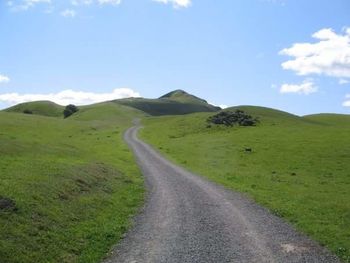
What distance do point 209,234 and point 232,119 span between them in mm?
87222

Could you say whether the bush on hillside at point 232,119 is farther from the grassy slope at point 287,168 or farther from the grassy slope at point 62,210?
the grassy slope at point 62,210

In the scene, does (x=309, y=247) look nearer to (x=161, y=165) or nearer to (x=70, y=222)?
(x=70, y=222)

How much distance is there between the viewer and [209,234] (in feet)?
67.7

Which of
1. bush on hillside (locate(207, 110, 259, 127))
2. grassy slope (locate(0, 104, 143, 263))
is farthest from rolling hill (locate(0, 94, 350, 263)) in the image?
bush on hillside (locate(207, 110, 259, 127))

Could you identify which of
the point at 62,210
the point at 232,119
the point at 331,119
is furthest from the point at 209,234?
the point at 331,119

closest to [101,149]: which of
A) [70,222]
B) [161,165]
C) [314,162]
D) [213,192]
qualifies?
[161,165]

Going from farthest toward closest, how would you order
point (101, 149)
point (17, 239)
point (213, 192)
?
point (101, 149) → point (213, 192) → point (17, 239)

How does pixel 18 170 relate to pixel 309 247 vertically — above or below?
above

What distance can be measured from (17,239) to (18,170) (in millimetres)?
13882

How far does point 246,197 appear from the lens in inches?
1223

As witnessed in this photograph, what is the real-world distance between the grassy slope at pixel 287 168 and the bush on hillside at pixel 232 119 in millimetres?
5276

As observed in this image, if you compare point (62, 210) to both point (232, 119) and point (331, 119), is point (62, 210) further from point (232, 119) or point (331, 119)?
point (331, 119)

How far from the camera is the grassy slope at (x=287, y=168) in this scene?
24.4 m

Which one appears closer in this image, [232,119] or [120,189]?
[120,189]
